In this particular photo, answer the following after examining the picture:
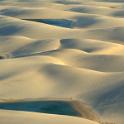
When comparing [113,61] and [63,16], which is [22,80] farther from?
[63,16]

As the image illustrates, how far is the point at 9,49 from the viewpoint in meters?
5.69

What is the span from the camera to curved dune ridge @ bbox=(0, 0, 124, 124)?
127 inches

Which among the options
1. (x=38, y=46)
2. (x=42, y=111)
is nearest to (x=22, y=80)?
(x=42, y=111)

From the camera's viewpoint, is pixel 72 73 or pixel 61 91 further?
pixel 72 73

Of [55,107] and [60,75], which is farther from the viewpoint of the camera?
[60,75]

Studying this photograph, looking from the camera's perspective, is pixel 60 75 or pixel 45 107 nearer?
pixel 45 107

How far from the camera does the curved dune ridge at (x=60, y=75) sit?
3230 mm

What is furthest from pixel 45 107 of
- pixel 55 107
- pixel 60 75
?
pixel 60 75

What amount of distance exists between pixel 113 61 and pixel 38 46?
132 cm

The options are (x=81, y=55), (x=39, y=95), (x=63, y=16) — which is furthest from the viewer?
(x=63, y=16)

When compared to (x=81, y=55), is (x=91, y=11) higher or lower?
lower

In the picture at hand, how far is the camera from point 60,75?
13.4 feet

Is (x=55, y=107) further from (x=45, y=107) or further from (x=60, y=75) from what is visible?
(x=60, y=75)

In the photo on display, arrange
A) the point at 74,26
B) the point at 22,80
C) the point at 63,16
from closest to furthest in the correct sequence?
the point at 22,80
the point at 74,26
the point at 63,16
